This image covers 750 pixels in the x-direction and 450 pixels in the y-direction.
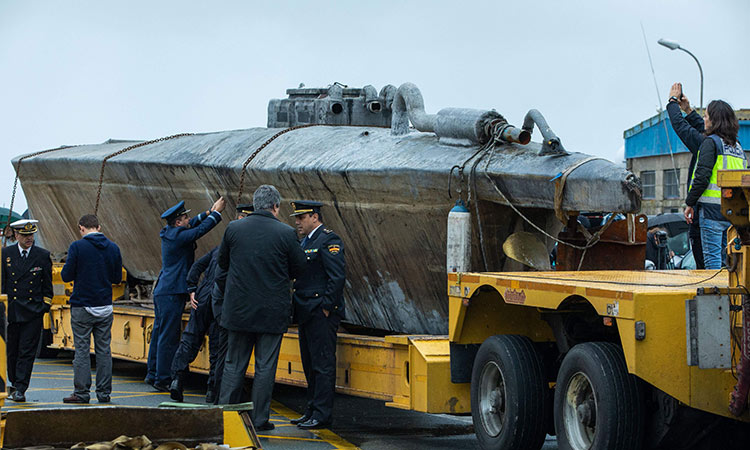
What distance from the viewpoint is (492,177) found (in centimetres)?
798

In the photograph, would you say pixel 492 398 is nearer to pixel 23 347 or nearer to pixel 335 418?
pixel 335 418

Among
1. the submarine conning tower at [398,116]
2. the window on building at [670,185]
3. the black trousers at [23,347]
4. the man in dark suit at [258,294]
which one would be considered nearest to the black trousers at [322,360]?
the man in dark suit at [258,294]

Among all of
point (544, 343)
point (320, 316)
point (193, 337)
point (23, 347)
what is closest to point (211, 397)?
point (193, 337)

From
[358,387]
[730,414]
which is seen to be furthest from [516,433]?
[358,387]

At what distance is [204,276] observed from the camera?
30.6 ft

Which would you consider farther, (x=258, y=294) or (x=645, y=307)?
(x=258, y=294)

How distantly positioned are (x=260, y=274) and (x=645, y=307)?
136 inches

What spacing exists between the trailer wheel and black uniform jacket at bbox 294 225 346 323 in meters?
1.76

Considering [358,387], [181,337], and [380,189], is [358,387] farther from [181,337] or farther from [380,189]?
[181,337]

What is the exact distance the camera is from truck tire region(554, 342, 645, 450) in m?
5.19

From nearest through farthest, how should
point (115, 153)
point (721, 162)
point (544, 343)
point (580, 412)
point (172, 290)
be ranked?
point (580, 412) < point (544, 343) < point (721, 162) < point (172, 290) < point (115, 153)

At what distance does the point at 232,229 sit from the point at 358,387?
1563 millimetres

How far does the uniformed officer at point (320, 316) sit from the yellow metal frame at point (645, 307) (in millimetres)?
1693

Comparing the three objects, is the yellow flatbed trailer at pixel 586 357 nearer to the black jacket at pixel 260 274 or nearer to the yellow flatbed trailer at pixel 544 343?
the yellow flatbed trailer at pixel 544 343
